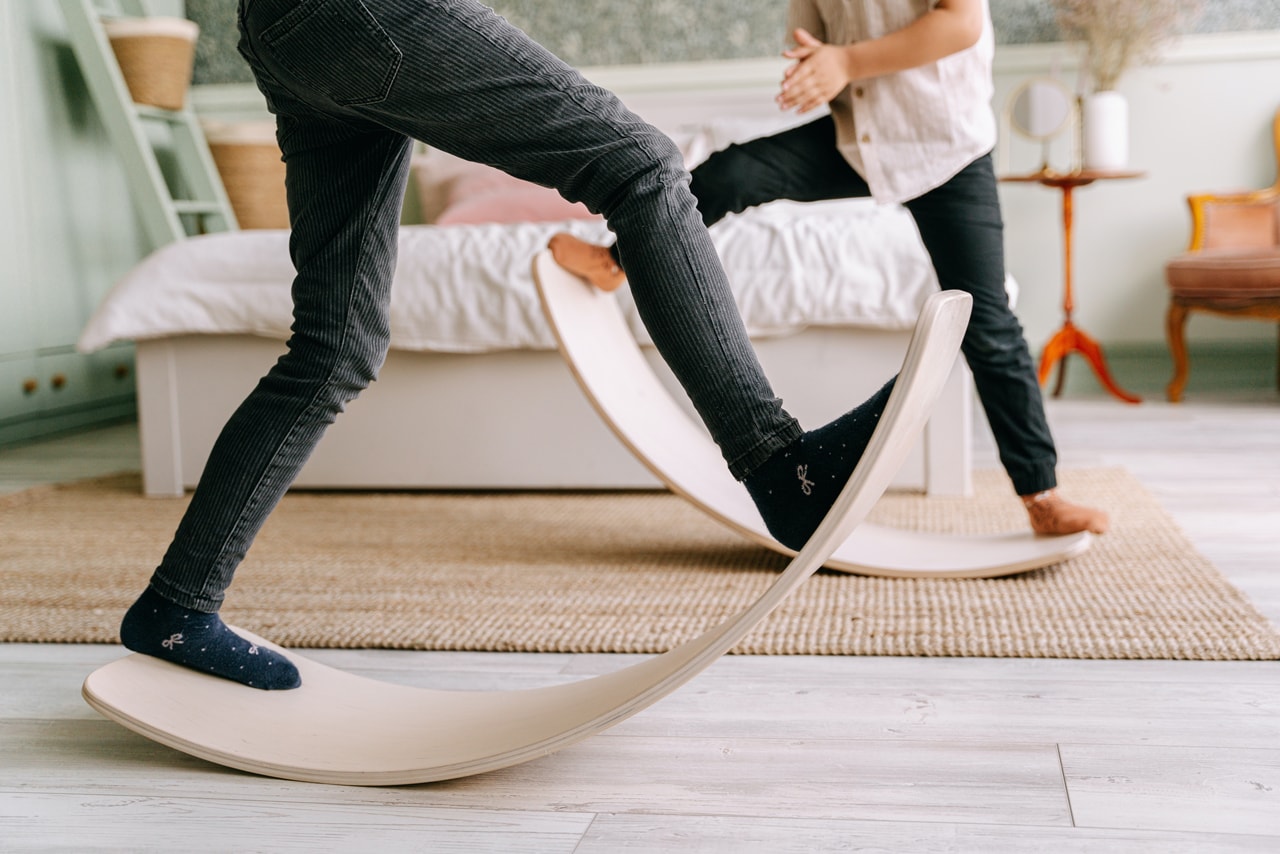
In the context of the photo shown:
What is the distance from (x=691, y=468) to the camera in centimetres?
171

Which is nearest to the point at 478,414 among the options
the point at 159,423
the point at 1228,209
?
the point at 159,423

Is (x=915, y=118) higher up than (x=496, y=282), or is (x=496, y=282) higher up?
(x=915, y=118)

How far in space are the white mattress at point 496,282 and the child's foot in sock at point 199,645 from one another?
1.24 metres

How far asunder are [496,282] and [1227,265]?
2.13 meters

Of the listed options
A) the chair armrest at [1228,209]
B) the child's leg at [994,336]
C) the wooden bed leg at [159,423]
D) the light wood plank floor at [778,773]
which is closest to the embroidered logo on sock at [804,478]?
the light wood plank floor at [778,773]

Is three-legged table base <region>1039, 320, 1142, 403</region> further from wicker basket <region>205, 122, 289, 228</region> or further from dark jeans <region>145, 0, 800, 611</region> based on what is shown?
dark jeans <region>145, 0, 800, 611</region>

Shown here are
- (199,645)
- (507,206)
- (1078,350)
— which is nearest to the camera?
(199,645)

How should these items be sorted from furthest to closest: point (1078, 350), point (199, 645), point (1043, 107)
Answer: point (1043, 107)
point (1078, 350)
point (199, 645)

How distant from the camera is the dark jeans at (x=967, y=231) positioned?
1577 millimetres

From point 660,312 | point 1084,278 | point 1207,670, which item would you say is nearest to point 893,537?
point 1207,670

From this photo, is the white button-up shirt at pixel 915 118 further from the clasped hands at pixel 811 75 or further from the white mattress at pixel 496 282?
the white mattress at pixel 496 282

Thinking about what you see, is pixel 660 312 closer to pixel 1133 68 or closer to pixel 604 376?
pixel 604 376

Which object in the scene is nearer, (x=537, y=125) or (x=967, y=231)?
(x=537, y=125)

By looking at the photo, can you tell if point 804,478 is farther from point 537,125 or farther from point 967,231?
point 967,231
